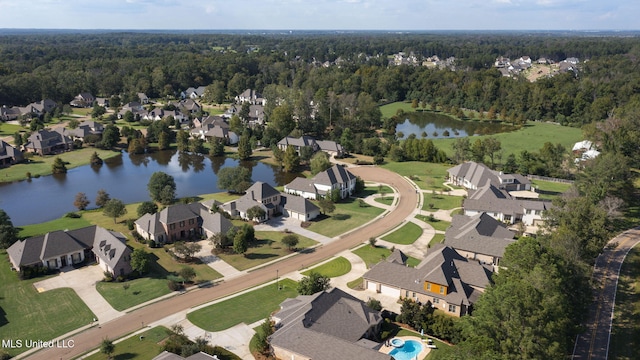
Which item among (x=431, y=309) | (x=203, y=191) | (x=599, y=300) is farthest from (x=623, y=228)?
(x=203, y=191)

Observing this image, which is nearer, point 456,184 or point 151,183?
point 151,183

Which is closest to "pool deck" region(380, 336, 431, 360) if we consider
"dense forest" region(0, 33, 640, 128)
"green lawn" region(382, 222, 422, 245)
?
"green lawn" region(382, 222, 422, 245)

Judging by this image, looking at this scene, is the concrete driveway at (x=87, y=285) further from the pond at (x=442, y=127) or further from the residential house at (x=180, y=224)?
the pond at (x=442, y=127)

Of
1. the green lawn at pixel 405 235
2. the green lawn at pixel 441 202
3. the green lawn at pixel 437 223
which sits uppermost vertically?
the green lawn at pixel 441 202

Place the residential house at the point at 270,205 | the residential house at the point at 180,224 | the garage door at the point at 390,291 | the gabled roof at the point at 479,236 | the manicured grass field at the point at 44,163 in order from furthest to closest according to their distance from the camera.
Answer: the manicured grass field at the point at 44,163 < the residential house at the point at 270,205 < the residential house at the point at 180,224 < the gabled roof at the point at 479,236 < the garage door at the point at 390,291

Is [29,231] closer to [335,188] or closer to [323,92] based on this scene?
[335,188]

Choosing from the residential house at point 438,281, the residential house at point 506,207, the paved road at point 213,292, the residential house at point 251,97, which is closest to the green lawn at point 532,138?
the residential house at point 506,207
